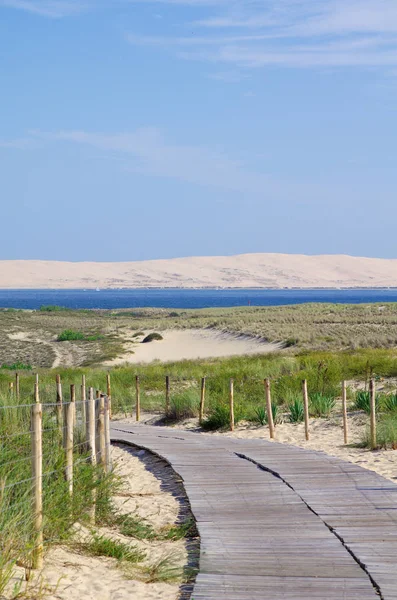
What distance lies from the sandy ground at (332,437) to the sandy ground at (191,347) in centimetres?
2390

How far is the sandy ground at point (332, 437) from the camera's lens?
13.2 m

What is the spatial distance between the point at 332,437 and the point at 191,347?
3751 cm

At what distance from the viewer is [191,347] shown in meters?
54.5

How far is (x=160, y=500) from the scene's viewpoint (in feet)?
36.1

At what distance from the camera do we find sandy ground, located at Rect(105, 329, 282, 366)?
4766 cm

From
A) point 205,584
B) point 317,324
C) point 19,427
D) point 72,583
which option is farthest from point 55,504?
point 317,324

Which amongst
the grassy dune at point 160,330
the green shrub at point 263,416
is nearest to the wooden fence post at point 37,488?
the green shrub at point 263,416

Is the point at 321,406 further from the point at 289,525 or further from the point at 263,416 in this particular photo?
the point at 289,525

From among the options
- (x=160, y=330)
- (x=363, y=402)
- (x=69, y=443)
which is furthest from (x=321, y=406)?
(x=160, y=330)

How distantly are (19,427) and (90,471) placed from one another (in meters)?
2.19

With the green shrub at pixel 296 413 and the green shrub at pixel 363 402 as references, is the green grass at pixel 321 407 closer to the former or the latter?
the green shrub at pixel 296 413

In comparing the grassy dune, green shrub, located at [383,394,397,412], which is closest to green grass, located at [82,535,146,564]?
green shrub, located at [383,394,397,412]

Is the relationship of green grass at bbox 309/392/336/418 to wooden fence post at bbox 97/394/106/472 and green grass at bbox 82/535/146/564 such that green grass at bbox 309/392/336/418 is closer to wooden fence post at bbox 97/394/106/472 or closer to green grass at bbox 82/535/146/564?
wooden fence post at bbox 97/394/106/472

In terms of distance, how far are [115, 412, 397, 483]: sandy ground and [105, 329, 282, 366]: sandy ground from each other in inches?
941
